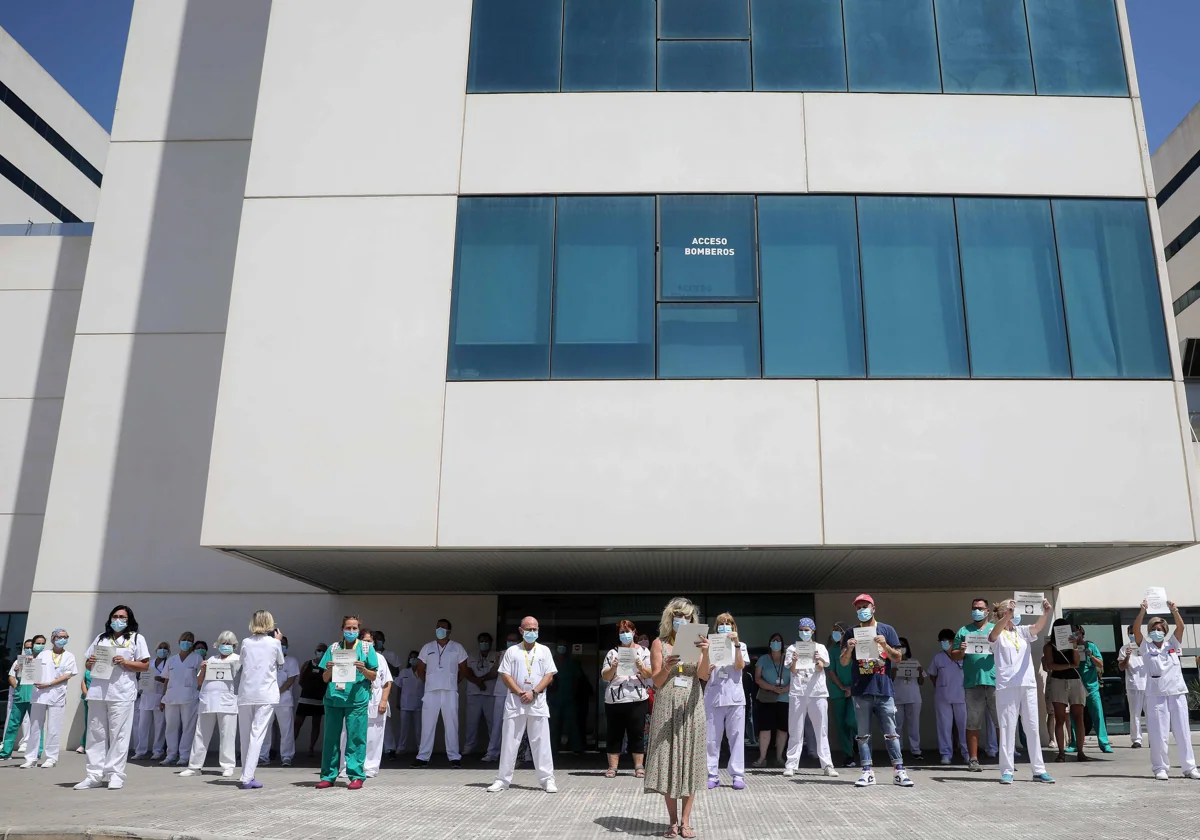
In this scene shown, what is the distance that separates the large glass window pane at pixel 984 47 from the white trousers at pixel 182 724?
14.1 metres

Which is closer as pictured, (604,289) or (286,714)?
(604,289)

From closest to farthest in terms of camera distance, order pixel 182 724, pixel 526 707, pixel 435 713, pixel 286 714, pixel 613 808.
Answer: pixel 613 808
pixel 526 707
pixel 435 713
pixel 286 714
pixel 182 724

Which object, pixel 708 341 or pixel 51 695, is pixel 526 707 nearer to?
pixel 708 341

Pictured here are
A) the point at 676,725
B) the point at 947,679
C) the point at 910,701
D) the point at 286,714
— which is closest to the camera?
the point at 676,725

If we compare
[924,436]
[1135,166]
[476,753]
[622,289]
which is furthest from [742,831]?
[1135,166]

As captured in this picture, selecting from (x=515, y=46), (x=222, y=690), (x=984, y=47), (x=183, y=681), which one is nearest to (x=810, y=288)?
(x=984, y=47)

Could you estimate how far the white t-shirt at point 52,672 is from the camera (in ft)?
43.4

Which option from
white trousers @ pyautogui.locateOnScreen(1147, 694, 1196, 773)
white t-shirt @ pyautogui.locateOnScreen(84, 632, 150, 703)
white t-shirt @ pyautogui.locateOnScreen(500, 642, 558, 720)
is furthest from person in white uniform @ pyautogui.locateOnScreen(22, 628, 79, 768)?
white trousers @ pyautogui.locateOnScreen(1147, 694, 1196, 773)

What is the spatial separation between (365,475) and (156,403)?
20.2ft

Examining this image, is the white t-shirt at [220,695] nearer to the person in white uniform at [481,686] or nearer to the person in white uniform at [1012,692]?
the person in white uniform at [481,686]

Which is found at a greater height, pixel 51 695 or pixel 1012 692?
pixel 1012 692

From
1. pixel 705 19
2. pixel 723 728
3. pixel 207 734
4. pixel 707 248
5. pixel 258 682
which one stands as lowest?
pixel 207 734

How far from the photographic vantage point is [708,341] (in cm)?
1251

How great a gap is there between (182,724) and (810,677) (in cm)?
932
